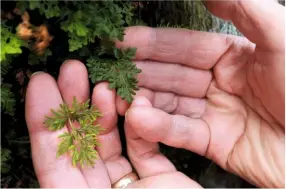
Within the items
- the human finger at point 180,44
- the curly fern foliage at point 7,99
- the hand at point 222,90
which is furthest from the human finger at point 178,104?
the curly fern foliage at point 7,99

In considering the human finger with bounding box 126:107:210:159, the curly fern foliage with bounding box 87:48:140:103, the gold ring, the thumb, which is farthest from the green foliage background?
the thumb

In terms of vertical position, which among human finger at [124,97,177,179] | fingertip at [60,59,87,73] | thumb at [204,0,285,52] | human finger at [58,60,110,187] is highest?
thumb at [204,0,285,52]

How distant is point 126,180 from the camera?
5.96ft

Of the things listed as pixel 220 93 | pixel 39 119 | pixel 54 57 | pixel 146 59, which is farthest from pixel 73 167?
pixel 220 93

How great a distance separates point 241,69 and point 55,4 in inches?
38.6

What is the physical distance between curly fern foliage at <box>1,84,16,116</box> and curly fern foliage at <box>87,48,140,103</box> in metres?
0.34

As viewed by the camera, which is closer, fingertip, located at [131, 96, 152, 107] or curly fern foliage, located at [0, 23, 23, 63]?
curly fern foliage, located at [0, 23, 23, 63]

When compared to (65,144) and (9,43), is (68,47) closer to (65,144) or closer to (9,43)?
(9,43)

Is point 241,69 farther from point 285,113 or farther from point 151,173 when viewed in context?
point 151,173

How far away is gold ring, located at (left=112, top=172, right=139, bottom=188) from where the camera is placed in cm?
179

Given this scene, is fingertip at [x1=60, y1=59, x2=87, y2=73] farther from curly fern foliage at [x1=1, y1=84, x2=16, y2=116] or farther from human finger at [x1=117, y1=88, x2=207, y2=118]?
human finger at [x1=117, y1=88, x2=207, y2=118]

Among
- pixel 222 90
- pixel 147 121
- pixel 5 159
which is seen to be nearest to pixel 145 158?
pixel 147 121

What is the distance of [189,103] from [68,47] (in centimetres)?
Answer: 74

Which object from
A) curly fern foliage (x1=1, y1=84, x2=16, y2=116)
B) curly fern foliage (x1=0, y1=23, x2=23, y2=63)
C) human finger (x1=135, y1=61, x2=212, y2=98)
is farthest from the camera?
human finger (x1=135, y1=61, x2=212, y2=98)
